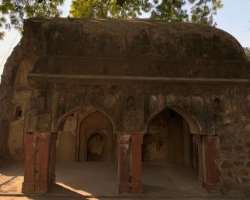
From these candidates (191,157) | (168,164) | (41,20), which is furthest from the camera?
(168,164)

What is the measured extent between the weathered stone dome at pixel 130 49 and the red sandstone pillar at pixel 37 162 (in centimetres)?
176

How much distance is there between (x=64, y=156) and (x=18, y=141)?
2532 millimetres

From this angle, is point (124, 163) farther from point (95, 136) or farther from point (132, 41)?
point (95, 136)

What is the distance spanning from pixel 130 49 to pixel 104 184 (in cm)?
396

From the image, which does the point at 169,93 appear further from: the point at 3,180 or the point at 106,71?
the point at 3,180

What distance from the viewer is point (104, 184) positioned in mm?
7434

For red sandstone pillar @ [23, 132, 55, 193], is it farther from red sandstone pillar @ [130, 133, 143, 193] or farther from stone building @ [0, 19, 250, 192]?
red sandstone pillar @ [130, 133, 143, 193]

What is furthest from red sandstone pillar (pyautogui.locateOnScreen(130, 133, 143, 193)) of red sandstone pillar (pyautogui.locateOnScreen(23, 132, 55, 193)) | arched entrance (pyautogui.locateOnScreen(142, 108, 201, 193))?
arched entrance (pyautogui.locateOnScreen(142, 108, 201, 193))

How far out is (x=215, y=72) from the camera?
23.2 ft

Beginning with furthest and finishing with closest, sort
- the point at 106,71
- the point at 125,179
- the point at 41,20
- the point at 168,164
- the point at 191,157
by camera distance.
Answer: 1. the point at 168,164
2. the point at 191,157
3. the point at 41,20
4. the point at 106,71
5. the point at 125,179

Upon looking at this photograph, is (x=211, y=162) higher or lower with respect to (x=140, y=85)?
lower

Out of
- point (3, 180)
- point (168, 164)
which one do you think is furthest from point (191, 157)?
point (3, 180)

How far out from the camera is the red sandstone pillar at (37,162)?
638cm

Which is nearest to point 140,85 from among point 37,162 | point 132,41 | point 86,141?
point 132,41
